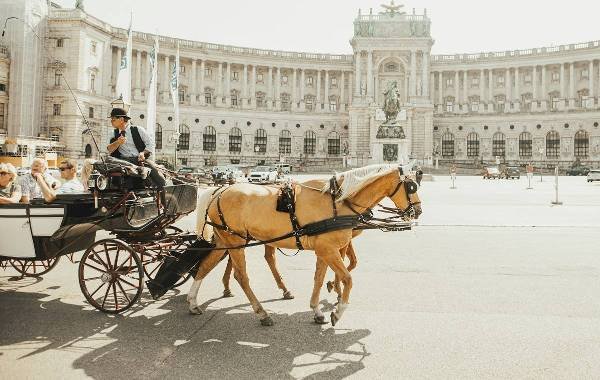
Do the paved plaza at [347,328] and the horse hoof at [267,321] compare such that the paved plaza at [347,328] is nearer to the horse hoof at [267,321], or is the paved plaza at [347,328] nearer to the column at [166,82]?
the horse hoof at [267,321]

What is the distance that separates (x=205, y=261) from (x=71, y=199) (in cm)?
222

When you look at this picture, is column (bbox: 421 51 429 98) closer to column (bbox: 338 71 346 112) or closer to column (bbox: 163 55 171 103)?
column (bbox: 338 71 346 112)

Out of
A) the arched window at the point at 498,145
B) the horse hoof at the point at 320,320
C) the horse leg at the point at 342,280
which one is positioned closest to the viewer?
the horse leg at the point at 342,280

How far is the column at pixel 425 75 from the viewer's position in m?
74.7

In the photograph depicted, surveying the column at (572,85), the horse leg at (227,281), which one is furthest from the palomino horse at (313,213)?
the column at (572,85)

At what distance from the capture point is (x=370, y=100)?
244ft

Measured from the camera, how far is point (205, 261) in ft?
23.1

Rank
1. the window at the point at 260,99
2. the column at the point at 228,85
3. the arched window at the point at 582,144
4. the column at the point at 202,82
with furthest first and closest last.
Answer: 1. the window at the point at 260,99
2. the column at the point at 228,85
3. the column at the point at 202,82
4. the arched window at the point at 582,144

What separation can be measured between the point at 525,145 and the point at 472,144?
298 inches

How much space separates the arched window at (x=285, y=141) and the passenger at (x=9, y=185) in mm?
69056

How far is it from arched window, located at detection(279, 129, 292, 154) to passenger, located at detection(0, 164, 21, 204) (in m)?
69.1

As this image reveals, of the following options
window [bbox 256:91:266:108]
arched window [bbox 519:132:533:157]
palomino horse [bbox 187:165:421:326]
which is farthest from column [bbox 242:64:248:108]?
palomino horse [bbox 187:165:421:326]

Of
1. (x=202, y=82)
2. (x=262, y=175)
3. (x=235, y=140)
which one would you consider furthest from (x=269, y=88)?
(x=262, y=175)

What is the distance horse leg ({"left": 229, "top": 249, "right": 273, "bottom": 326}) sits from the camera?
625 cm
